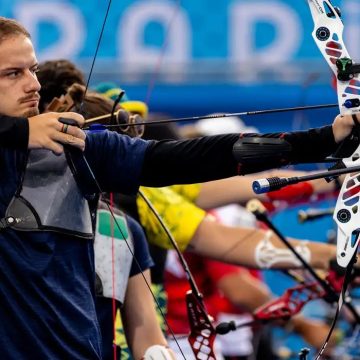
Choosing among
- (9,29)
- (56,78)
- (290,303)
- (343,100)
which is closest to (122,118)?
(56,78)

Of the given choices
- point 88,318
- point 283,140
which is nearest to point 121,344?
point 88,318

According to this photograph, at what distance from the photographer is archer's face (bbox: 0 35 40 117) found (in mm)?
3430

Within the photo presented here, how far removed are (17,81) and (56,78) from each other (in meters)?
1.06

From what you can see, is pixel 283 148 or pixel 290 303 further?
pixel 290 303

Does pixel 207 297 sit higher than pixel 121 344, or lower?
lower

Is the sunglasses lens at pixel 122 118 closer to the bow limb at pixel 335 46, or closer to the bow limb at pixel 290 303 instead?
the bow limb at pixel 335 46

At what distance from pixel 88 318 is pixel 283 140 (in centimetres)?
68

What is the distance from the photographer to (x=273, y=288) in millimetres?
9109

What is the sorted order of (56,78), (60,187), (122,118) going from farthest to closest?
(56,78) < (122,118) < (60,187)

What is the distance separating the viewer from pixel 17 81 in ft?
11.3

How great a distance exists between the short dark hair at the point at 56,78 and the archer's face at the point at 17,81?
0.89 metres

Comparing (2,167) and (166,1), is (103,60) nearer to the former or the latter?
(166,1)

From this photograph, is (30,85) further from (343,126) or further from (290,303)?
(290,303)

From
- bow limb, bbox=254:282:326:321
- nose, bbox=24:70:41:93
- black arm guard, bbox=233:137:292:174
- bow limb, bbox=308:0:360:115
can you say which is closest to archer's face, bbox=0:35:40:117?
nose, bbox=24:70:41:93
